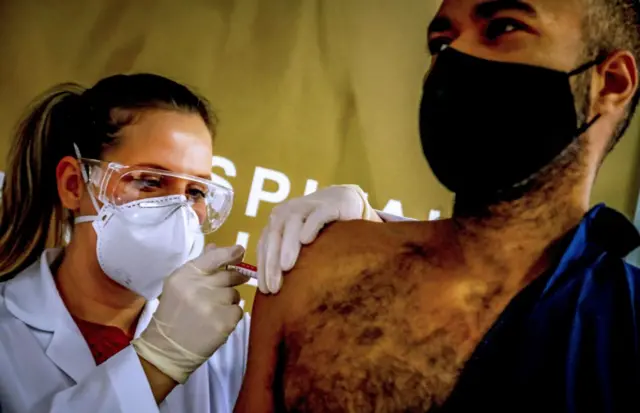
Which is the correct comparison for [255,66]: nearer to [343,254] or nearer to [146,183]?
[146,183]

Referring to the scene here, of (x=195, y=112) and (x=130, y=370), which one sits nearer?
(x=130, y=370)

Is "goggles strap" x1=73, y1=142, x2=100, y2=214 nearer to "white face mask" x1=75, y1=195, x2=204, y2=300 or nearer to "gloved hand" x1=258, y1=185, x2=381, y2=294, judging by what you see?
"white face mask" x1=75, y1=195, x2=204, y2=300

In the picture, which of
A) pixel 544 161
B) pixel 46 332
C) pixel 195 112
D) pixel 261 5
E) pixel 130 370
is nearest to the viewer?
pixel 544 161

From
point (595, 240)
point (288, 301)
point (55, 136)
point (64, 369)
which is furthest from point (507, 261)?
point (55, 136)

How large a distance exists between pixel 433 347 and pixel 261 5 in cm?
98

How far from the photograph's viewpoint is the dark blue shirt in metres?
0.69

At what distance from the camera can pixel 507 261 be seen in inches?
32.0

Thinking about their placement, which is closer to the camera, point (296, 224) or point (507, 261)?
point (507, 261)

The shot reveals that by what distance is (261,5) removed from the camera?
147 centimetres

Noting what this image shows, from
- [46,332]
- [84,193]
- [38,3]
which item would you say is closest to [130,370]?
[46,332]

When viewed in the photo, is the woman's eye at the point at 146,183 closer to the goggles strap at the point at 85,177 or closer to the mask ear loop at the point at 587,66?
the goggles strap at the point at 85,177

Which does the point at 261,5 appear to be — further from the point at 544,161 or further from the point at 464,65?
the point at 544,161

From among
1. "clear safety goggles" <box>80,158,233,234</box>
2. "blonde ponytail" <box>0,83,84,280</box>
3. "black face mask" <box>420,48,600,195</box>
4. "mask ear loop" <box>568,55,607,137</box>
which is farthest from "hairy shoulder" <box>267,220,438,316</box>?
"blonde ponytail" <box>0,83,84,280</box>

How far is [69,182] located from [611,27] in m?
1.04
